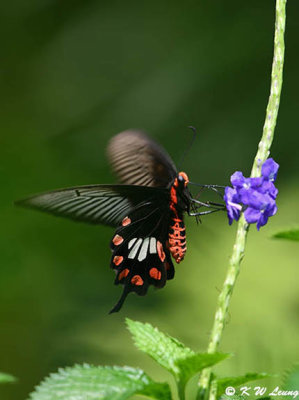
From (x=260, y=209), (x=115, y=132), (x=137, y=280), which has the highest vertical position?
(x=115, y=132)

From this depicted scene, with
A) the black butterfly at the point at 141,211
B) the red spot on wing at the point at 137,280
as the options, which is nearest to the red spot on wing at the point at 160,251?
the black butterfly at the point at 141,211

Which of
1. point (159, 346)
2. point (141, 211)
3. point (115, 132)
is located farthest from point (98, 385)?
point (115, 132)

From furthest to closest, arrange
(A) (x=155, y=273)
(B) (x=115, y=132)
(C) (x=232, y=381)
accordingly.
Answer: (B) (x=115, y=132), (A) (x=155, y=273), (C) (x=232, y=381)

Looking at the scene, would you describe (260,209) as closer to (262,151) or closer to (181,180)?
(262,151)

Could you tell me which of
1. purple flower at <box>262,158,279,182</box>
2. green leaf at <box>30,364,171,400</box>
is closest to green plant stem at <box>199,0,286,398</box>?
purple flower at <box>262,158,279,182</box>

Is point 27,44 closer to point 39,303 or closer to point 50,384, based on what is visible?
point 39,303

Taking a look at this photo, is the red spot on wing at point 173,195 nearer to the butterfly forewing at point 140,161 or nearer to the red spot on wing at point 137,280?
the butterfly forewing at point 140,161

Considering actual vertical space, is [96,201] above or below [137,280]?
above
